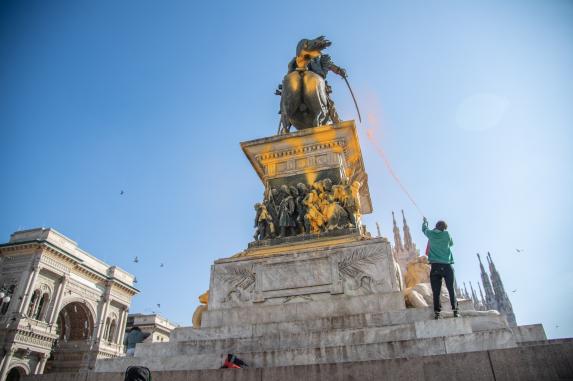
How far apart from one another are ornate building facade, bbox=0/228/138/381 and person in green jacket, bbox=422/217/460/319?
34.1 m

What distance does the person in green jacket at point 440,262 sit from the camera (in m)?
5.14

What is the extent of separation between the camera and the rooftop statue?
34.3 ft

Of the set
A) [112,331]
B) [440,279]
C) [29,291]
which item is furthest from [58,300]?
[440,279]

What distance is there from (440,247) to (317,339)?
2204 mm

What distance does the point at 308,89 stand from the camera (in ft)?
34.2

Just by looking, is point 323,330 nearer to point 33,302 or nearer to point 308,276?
point 308,276

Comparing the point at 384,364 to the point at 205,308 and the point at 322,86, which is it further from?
the point at 322,86

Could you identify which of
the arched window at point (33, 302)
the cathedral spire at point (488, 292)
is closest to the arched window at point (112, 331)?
the arched window at point (33, 302)

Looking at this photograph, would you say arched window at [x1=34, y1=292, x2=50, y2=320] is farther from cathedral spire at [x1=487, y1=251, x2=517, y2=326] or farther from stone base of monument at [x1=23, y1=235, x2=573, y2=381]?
cathedral spire at [x1=487, y1=251, x2=517, y2=326]

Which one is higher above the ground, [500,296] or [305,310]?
[500,296]

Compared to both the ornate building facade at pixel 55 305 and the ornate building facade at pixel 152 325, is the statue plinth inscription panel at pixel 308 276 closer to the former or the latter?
the ornate building facade at pixel 55 305

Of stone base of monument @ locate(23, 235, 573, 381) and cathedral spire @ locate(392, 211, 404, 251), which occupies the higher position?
cathedral spire @ locate(392, 211, 404, 251)

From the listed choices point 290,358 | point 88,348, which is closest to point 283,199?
point 290,358

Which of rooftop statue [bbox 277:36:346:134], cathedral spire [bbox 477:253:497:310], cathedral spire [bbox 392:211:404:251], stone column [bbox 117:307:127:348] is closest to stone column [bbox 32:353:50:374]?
stone column [bbox 117:307:127:348]
